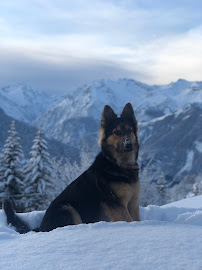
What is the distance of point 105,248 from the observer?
3.05 meters

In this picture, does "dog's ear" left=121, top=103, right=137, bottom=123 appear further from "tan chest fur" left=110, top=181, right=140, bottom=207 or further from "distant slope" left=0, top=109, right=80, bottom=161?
"distant slope" left=0, top=109, right=80, bottom=161

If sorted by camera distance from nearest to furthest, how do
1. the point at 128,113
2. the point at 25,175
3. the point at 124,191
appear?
the point at 124,191 < the point at 128,113 < the point at 25,175

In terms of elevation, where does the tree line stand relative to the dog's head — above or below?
below

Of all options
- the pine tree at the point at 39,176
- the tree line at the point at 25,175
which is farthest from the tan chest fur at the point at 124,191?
the pine tree at the point at 39,176

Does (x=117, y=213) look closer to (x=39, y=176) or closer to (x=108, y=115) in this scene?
(x=108, y=115)

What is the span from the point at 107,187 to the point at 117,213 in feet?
1.65

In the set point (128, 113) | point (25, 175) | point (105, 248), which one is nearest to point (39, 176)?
point (25, 175)

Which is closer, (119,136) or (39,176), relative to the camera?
(119,136)

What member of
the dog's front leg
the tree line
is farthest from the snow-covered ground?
the tree line

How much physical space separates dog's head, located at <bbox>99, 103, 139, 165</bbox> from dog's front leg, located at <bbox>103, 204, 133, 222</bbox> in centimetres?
89

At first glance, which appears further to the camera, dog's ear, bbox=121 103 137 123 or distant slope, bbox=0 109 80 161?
distant slope, bbox=0 109 80 161

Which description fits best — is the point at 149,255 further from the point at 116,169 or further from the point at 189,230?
the point at 116,169

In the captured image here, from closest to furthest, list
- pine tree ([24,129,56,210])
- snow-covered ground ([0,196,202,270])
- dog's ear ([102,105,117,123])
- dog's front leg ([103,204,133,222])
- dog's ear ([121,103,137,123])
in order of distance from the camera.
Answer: snow-covered ground ([0,196,202,270]) < dog's front leg ([103,204,133,222]) < dog's ear ([102,105,117,123]) < dog's ear ([121,103,137,123]) < pine tree ([24,129,56,210])

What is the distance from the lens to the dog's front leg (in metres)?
5.12
